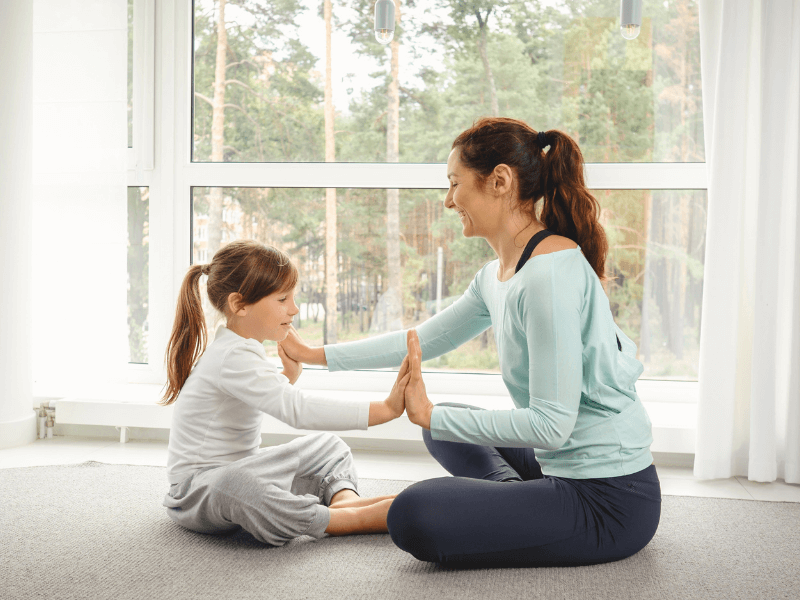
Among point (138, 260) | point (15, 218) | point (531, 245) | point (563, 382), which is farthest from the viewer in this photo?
point (138, 260)

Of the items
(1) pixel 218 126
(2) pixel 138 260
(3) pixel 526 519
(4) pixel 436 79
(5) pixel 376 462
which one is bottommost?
(5) pixel 376 462

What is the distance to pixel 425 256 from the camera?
9.77 ft

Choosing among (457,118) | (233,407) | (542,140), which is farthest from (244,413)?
(457,118)

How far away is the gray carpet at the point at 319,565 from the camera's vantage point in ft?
4.76

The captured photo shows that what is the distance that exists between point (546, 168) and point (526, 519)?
75cm

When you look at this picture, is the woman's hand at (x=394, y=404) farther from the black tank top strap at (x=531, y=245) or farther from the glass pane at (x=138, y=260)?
the glass pane at (x=138, y=260)

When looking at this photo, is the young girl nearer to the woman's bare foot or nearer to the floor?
the woman's bare foot

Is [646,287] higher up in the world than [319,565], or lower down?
higher up

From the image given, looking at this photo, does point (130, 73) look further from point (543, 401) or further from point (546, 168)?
point (543, 401)

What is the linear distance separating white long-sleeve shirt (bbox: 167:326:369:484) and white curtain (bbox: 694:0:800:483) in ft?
4.41

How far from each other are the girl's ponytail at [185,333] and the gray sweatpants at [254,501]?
9.6 inches

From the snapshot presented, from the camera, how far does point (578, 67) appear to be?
282cm

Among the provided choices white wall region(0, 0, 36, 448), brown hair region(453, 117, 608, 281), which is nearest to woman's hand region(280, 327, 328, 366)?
brown hair region(453, 117, 608, 281)

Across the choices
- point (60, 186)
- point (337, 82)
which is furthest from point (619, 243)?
point (60, 186)
